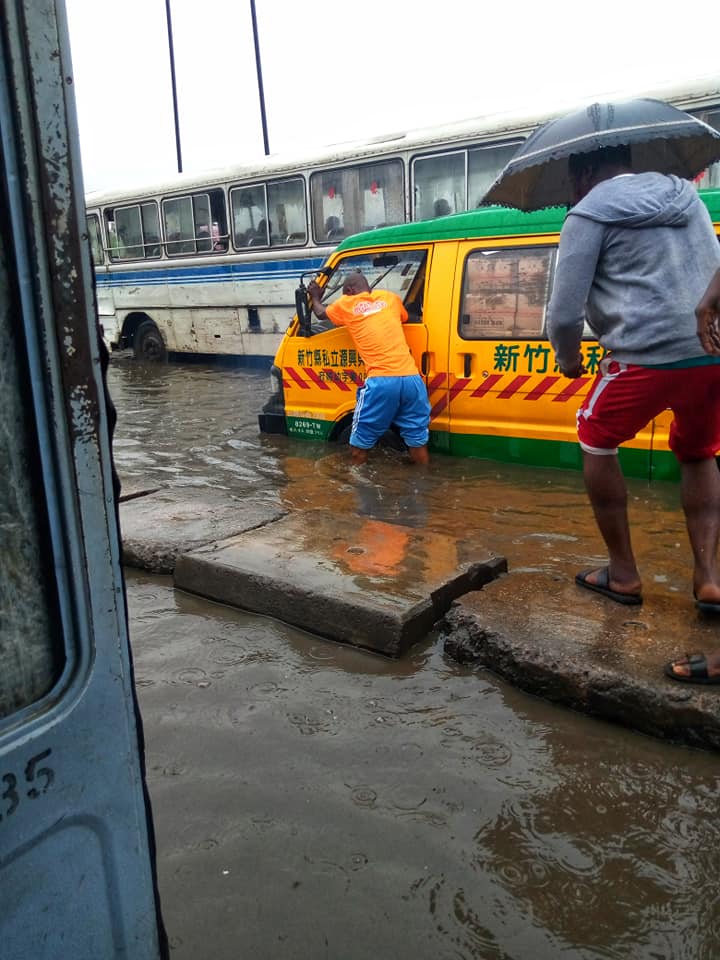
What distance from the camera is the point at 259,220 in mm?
10398

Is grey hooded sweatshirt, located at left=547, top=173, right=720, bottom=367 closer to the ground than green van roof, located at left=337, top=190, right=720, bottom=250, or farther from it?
closer to the ground

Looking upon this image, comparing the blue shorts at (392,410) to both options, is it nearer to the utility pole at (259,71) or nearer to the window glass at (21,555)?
the window glass at (21,555)

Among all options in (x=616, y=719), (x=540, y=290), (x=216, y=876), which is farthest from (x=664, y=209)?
(x=216, y=876)

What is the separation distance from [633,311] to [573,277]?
0.24 m

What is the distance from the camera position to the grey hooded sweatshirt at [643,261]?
8.54 feet

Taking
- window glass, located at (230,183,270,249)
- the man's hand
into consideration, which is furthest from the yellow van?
window glass, located at (230,183,270,249)

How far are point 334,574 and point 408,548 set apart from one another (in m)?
0.51

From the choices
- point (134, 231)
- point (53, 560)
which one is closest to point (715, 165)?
point (53, 560)

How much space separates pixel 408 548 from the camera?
12.1 feet

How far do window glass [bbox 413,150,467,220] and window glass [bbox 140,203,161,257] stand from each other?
517 cm

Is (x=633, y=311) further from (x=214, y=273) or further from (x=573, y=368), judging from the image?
(x=214, y=273)

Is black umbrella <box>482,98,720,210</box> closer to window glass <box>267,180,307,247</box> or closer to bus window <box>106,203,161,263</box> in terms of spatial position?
window glass <box>267,180,307,247</box>

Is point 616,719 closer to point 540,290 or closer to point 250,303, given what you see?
point 540,290

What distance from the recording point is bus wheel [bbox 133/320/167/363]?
42.5 ft
